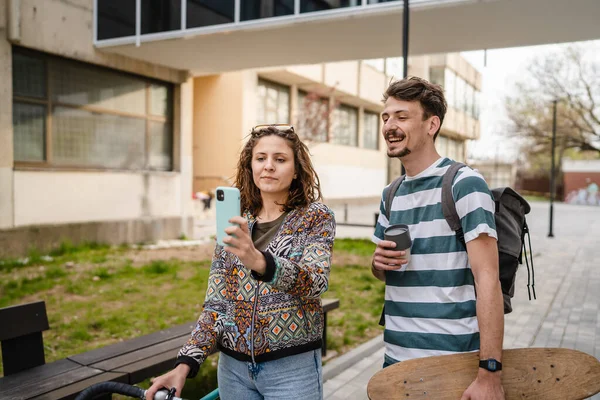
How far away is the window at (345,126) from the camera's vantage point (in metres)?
28.7

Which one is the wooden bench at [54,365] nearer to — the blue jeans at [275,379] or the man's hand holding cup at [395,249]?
the blue jeans at [275,379]

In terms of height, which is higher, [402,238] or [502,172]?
[502,172]

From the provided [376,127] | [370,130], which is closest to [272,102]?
[370,130]

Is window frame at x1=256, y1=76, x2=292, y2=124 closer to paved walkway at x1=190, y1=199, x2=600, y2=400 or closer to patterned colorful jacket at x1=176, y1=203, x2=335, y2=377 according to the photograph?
paved walkway at x1=190, y1=199, x2=600, y2=400

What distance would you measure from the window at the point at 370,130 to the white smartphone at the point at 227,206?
3140 centimetres

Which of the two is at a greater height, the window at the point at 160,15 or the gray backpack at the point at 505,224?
the window at the point at 160,15

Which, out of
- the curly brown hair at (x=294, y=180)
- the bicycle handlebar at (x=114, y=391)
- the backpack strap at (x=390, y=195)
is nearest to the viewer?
the bicycle handlebar at (x=114, y=391)

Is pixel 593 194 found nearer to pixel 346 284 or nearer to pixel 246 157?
pixel 346 284

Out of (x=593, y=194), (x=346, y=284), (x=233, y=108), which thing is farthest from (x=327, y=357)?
(x=593, y=194)

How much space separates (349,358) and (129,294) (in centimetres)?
370

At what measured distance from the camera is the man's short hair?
6.86 feet

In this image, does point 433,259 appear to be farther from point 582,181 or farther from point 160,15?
point 582,181

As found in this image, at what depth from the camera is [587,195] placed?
174 ft

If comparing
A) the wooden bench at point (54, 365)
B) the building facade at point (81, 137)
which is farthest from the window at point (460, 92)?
the wooden bench at point (54, 365)
